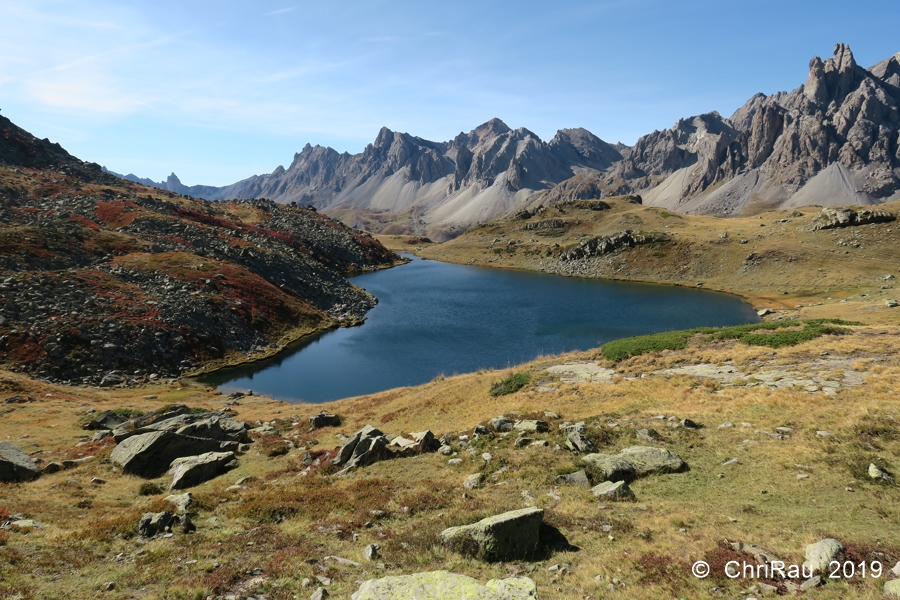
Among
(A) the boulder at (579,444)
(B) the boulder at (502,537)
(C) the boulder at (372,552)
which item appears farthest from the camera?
(A) the boulder at (579,444)

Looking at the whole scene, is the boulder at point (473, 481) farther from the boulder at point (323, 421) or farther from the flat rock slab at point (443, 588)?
the boulder at point (323, 421)

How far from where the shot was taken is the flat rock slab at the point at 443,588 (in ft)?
31.1

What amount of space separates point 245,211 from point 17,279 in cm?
12067

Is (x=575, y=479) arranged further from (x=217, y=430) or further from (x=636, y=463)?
(x=217, y=430)

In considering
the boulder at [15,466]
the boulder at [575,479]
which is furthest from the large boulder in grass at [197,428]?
the boulder at [575,479]

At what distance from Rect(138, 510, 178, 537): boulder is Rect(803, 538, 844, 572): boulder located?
19.2 m

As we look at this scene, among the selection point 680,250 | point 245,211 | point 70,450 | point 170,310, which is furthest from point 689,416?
point 245,211

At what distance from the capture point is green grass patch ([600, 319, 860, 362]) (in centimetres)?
3434

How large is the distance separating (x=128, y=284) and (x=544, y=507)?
250ft

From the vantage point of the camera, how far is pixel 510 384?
35719 millimetres

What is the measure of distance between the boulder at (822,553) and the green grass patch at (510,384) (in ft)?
79.1
